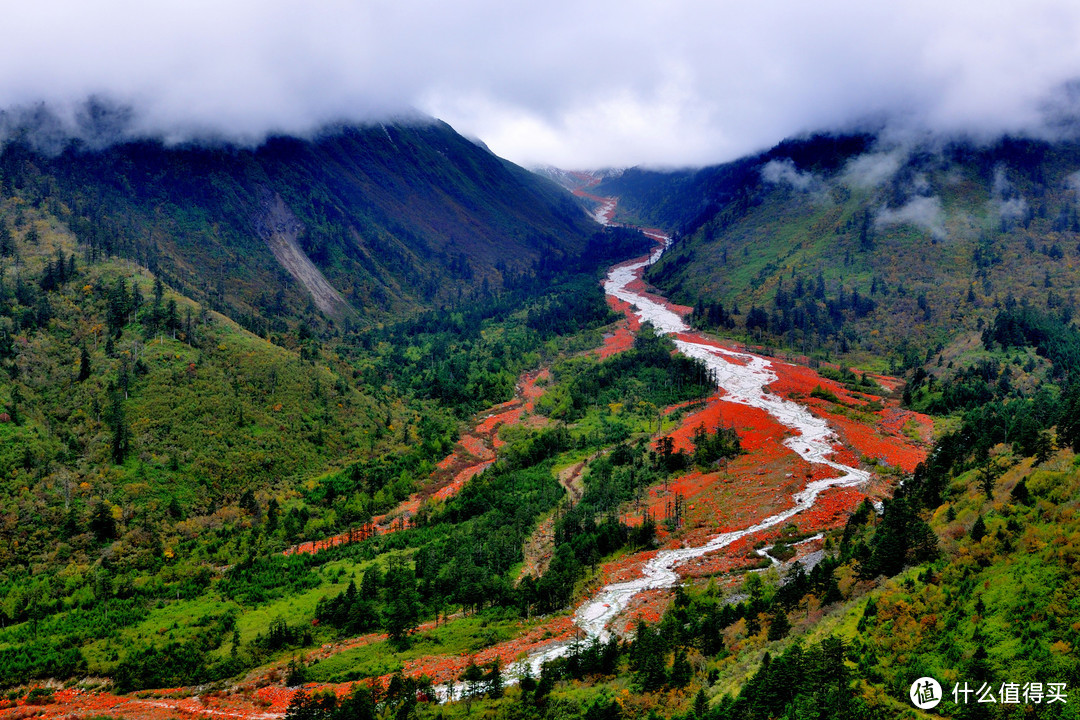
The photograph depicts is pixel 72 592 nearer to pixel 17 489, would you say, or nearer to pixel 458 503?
pixel 17 489

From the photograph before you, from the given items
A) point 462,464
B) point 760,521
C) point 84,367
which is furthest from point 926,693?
point 84,367

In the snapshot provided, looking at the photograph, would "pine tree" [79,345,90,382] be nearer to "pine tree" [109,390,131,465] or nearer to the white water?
"pine tree" [109,390,131,465]

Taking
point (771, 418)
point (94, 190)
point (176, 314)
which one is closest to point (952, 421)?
point (771, 418)

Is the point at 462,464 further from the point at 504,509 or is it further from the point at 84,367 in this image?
the point at 84,367

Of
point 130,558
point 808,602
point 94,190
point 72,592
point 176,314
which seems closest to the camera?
point 808,602

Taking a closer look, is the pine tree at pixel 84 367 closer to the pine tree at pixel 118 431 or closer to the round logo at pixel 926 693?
the pine tree at pixel 118 431

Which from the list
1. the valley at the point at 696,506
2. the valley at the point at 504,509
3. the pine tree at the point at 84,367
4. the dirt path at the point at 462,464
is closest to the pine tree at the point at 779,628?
the valley at the point at 504,509

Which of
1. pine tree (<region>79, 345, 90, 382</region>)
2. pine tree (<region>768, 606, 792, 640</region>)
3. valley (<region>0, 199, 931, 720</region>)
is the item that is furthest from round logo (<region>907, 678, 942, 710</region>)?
pine tree (<region>79, 345, 90, 382</region>)
